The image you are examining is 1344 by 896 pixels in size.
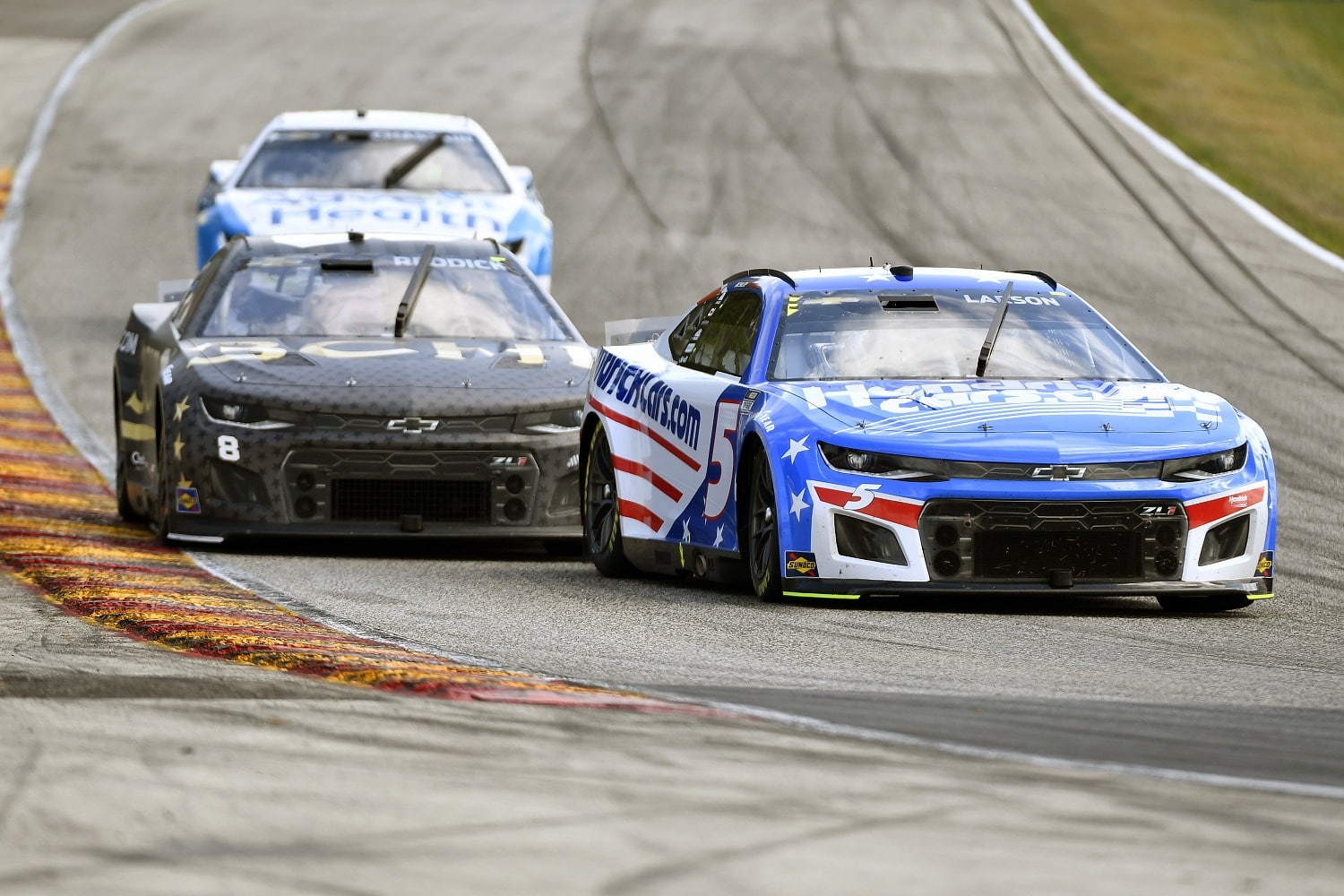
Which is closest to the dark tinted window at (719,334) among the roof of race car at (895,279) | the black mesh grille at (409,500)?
the roof of race car at (895,279)

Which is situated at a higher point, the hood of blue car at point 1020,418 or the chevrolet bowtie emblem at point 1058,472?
the hood of blue car at point 1020,418

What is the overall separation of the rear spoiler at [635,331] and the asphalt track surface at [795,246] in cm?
101

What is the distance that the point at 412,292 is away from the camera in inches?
473

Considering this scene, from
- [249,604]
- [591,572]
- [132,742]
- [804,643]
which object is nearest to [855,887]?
[132,742]

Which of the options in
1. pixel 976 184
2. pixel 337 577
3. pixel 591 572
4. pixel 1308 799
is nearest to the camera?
pixel 1308 799

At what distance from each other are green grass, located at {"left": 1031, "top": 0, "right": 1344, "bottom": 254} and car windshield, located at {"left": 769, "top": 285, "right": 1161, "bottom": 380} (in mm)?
13298

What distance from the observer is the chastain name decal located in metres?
9.84

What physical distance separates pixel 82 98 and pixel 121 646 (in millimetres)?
23990

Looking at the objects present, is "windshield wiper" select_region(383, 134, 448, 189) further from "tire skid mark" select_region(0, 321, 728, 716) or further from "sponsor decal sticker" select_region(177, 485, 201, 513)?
"sponsor decal sticker" select_region(177, 485, 201, 513)

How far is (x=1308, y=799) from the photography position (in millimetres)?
5270

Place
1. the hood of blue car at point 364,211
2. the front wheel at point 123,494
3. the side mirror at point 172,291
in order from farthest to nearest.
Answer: the hood of blue car at point 364,211
the side mirror at point 172,291
the front wheel at point 123,494

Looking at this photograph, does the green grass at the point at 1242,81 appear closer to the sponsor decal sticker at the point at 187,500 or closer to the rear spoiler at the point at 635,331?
the rear spoiler at the point at 635,331

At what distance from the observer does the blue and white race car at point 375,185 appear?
620 inches

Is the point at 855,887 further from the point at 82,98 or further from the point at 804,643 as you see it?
the point at 82,98
